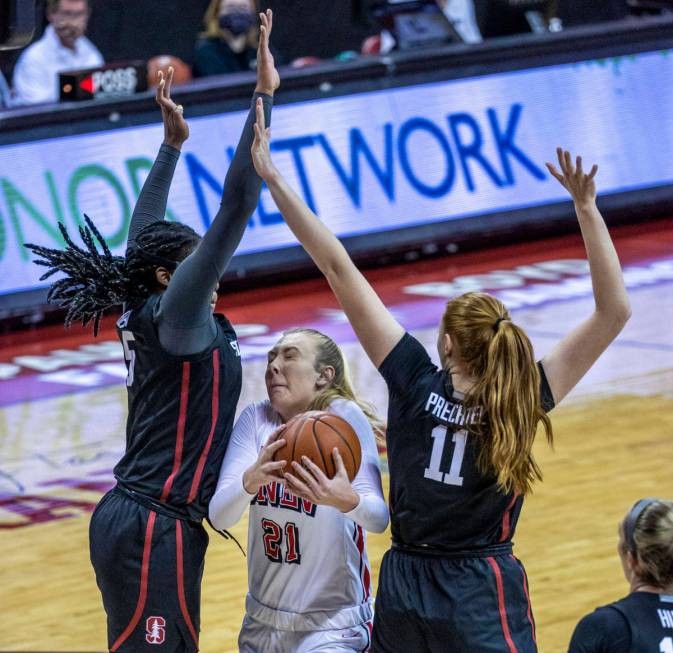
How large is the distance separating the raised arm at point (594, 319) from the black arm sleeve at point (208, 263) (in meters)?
0.86

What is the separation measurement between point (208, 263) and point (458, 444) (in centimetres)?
84

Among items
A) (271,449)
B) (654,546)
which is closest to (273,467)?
(271,449)

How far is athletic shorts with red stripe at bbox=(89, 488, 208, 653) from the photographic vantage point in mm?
4258

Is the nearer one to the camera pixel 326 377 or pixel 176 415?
pixel 176 415

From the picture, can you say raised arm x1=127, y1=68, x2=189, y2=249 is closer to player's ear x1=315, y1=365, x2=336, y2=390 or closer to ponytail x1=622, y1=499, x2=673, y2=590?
player's ear x1=315, y1=365, x2=336, y2=390

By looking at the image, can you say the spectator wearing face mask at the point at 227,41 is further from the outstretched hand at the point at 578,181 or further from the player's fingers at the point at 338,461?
the player's fingers at the point at 338,461

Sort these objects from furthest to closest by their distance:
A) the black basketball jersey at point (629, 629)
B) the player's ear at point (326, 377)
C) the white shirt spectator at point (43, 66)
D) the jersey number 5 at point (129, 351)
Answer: the white shirt spectator at point (43, 66) → the player's ear at point (326, 377) → the jersey number 5 at point (129, 351) → the black basketball jersey at point (629, 629)

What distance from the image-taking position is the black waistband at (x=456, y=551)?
13.0ft

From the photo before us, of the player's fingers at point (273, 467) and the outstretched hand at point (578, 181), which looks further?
the outstretched hand at point (578, 181)

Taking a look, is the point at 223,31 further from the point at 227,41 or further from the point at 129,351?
the point at 129,351

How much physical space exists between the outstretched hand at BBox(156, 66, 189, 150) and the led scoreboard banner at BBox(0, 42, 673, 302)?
625 centimetres

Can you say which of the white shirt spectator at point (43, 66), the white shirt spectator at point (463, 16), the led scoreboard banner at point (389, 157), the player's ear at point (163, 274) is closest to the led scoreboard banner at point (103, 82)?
the led scoreboard banner at point (389, 157)

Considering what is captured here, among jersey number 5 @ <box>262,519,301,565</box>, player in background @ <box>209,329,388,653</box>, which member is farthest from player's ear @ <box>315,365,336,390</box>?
jersey number 5 @ <box>262,519,301,565</box>

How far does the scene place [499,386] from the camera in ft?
12.7
